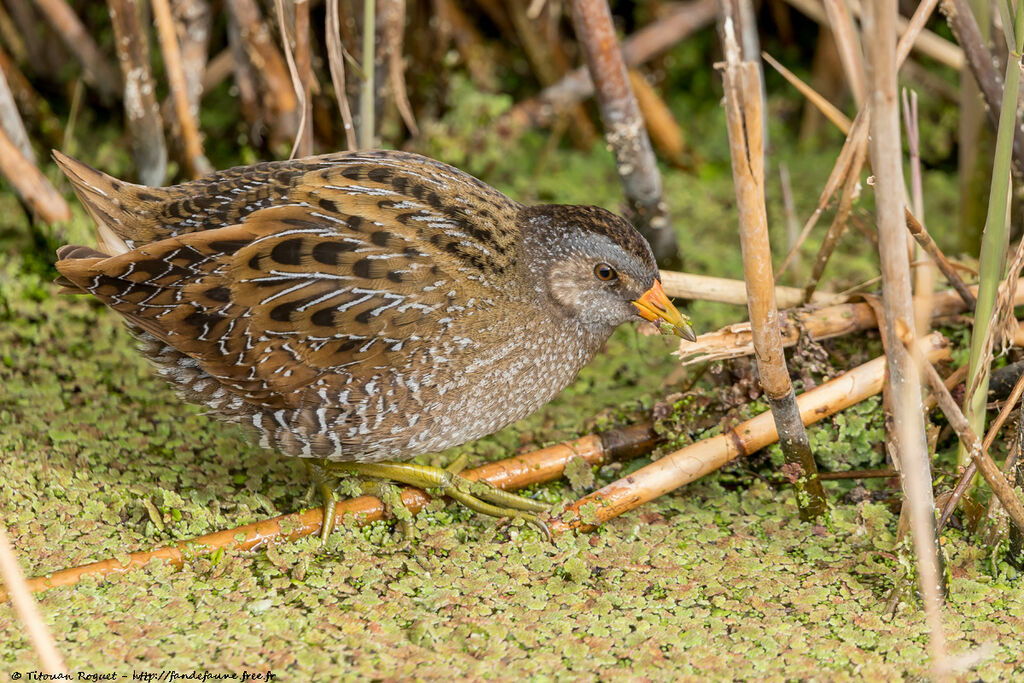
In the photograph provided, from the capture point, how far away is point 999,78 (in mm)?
3316

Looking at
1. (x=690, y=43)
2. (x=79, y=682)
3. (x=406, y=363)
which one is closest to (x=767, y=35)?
(x=690, y=43)

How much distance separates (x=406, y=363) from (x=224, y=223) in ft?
2.18

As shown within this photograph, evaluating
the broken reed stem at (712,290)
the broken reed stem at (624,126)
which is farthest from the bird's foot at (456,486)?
the broken reed stem at (624,126)

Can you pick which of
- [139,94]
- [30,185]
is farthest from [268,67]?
[30,185]

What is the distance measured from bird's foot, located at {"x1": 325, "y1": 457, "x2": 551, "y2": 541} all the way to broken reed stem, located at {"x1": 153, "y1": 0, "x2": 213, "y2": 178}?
5.27 ft

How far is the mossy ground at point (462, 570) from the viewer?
8.20 ft

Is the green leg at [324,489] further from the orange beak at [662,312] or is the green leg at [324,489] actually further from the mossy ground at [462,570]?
the orange beak at [662,312]

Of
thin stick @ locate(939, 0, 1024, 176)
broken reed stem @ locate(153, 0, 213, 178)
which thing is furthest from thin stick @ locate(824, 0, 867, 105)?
broken reed stem @ locate(153, 0, 213, 178)

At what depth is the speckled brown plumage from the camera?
2.76 m

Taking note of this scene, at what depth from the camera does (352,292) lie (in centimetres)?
274

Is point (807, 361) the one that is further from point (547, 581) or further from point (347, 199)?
point (347, 199)

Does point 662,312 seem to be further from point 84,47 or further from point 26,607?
point 84,47

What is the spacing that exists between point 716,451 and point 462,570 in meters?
0.84

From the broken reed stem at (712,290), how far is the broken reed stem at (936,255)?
431mm
